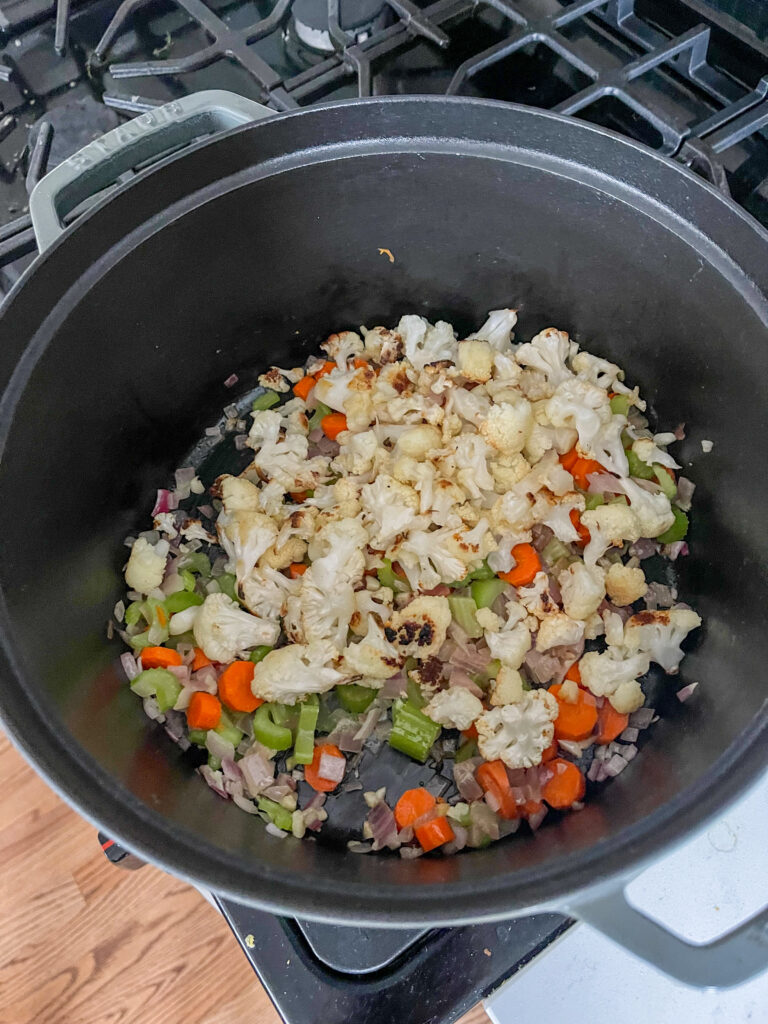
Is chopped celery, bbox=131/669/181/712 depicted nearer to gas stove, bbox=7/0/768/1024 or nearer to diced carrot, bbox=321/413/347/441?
diced carrot, bbox=321/413/347/441

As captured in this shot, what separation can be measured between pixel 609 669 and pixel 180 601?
23.8 inches

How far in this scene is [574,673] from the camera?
108 cm

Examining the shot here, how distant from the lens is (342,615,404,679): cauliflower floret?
1.03 metres

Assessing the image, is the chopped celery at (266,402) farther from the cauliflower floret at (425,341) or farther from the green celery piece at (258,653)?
the green celery piece at (258,653)

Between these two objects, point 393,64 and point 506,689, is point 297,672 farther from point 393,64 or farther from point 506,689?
point 393,64

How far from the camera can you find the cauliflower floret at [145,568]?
1146 mm

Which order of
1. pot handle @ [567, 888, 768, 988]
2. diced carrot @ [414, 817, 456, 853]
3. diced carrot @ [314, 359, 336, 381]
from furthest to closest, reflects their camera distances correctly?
diced carrot @ [314, 359, 336, 381]
diced carrot @ [414, 817, 456, 853]
pot handle @ [567, 888, 768, 988]

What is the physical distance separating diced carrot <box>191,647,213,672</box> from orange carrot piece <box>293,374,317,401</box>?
0.45 m

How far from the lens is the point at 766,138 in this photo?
1155mm

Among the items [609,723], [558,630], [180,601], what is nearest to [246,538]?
[180,601]

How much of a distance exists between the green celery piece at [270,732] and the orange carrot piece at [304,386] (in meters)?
0.51

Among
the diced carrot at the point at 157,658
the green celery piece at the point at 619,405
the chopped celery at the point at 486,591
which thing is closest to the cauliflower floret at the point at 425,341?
the green celery piece at the point at 619,405

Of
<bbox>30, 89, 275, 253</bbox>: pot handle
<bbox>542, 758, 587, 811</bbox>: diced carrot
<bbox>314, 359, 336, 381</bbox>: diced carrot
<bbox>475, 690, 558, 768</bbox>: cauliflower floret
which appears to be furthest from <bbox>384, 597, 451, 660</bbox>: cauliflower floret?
<bbox>30, 89, 275, 253</bbox>: pot handle

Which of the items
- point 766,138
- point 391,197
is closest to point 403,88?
point 391,197
